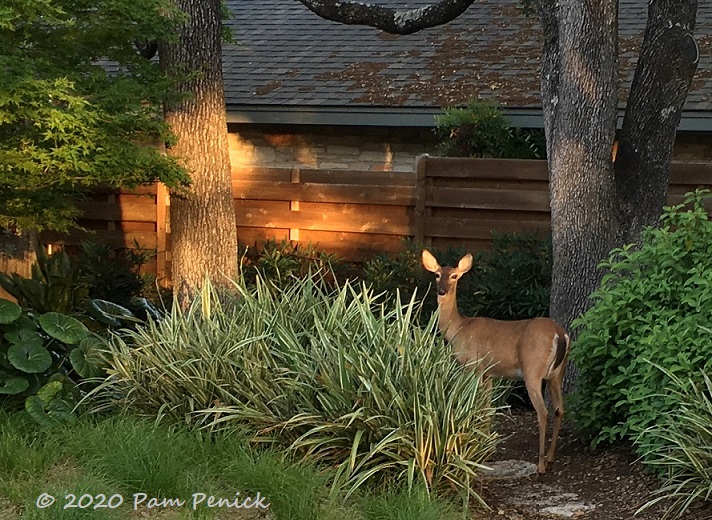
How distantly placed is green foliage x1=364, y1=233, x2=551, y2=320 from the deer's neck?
5.93 ft

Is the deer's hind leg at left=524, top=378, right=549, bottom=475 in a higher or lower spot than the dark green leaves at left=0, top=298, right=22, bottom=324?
lower

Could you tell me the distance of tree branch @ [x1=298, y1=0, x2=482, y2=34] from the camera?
10906 millimetres

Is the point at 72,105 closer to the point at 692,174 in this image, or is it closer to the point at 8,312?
the point at 8,312

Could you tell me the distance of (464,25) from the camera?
661 inches

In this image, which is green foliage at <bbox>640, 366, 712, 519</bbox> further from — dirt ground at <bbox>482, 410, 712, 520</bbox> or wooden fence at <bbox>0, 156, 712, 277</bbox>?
wooden fence at <bbox>0, 156, 712, 277</bbox>

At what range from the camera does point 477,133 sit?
42.9ft

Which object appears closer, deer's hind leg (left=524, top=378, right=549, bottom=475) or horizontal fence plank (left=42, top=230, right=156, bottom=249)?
deer's hind leg (left=524, top=378, right=549, bottom=475)

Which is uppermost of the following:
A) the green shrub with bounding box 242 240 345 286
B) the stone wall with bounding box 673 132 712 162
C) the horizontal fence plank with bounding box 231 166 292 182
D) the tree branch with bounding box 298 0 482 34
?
the tree branch with bounding box 298 0 482 34

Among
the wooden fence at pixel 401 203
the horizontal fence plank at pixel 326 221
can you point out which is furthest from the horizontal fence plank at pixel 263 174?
the horizontal fence plank at pixel 326 221

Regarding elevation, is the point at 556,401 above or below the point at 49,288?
below

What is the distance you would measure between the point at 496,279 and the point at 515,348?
2706mm

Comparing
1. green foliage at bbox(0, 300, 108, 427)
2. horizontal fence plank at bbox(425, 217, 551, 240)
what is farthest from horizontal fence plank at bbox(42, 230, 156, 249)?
green foliage at bbox(0, 300, 108, 427)

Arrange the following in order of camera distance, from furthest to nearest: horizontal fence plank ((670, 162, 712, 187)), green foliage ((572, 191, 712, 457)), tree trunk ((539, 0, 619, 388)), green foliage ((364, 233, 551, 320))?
horizontal fence plank ((670, 162, 712, 187)) < green foliage ((364, 233, 551, 320)) < tree trunk ((539, 0, 619, 388)) < green foliage ((572, 191, 712, 457))

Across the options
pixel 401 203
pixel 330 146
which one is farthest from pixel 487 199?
pixel 330 146
